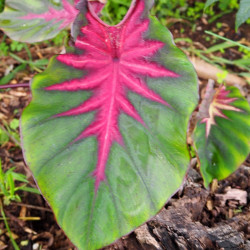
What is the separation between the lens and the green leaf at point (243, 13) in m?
0.94

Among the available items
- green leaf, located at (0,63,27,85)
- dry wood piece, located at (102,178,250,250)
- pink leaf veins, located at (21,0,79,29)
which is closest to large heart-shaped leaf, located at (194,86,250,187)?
dry wood piece, located at (102,178,250,250)

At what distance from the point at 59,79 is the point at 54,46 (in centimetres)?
120

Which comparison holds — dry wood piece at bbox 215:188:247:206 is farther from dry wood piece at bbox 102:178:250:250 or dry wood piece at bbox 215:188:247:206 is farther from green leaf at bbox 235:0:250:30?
green leaf at bbox 235:0:250:30

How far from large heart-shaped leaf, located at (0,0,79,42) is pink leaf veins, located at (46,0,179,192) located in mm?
236

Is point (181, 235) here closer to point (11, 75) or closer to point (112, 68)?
point (112, 68)

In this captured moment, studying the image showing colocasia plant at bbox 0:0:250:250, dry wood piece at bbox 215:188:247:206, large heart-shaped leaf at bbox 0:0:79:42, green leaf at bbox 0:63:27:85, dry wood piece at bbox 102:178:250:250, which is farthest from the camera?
green leaf at bbox 0:63:27:85

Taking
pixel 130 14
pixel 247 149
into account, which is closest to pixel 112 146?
pixel 130 14

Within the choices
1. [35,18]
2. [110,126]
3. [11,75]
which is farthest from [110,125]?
[11,75]

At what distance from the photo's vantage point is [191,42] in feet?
6.63

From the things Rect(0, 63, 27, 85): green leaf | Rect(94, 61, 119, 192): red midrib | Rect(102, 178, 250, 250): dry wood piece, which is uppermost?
Rect(94, 61, 119, 192): red midrib

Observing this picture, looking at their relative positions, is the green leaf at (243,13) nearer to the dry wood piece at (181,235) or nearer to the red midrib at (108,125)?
the red midrib at (108,125)

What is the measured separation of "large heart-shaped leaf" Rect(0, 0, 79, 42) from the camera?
3.72 feet

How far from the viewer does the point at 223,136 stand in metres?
1.21

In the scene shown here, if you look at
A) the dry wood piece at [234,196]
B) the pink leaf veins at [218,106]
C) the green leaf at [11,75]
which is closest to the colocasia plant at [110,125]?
the pink leaf veins at [218,106]
